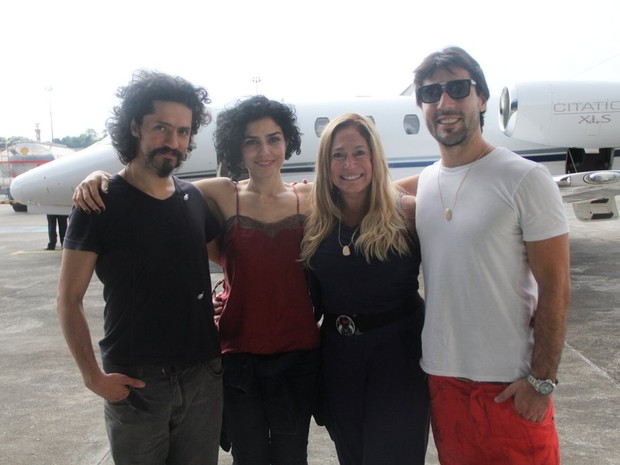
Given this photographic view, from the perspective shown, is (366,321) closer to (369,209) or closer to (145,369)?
(369,209)

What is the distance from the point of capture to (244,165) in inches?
102

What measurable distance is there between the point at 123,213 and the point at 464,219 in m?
1.26

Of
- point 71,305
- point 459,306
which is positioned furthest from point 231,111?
point 459,306

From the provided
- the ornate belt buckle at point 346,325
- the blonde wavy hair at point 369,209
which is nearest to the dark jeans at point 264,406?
the ornate belt buckle at point 346,325

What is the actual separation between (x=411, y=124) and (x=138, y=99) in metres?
7.72

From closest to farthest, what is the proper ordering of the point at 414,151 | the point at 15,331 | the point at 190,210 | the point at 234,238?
the point at 190,210 → the point at 234,238 → the point at 15,331 → the point at 414,151

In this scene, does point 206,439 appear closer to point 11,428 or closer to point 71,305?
point 71,305

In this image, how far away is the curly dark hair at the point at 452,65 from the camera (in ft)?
7.03

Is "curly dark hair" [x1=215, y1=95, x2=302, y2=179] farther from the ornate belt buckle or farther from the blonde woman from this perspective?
the ornate belt buckle

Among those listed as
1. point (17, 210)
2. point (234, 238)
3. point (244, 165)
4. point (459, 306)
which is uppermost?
point (244, 165)

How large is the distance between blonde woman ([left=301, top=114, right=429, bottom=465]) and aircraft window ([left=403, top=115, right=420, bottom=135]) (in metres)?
7.21

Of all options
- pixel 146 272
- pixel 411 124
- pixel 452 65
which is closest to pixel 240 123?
pixel 146 272

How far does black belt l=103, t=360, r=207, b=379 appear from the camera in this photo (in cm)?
205

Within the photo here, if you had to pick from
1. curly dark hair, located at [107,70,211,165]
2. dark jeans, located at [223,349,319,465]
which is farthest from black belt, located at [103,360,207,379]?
curly dark hair, located at [107,70,211,165]
